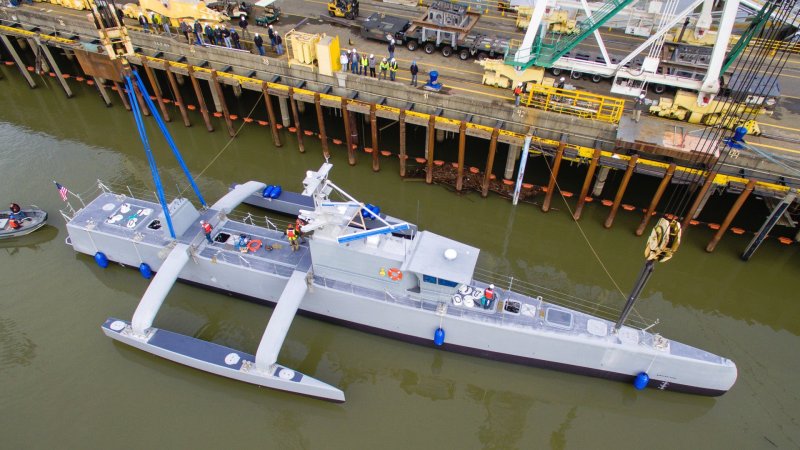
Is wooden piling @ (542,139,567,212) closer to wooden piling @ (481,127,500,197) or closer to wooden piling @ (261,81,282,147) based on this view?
wooden piling @ (481,127,500,197)

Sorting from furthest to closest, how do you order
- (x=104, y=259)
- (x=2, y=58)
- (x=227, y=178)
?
(x=2, y=58) → (x=227, y=178) → (x=104, y=259)

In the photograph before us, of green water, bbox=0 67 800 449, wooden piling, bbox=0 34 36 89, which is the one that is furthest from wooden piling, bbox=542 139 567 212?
wooden piling, bbox=0 34 36 89

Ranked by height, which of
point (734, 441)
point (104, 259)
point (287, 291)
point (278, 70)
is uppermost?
point (278, 70)

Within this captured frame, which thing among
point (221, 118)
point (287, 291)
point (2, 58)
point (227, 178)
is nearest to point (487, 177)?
point (287, 291)

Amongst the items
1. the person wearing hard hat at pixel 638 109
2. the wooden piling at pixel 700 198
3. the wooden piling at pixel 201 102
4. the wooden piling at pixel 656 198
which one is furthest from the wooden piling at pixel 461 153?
the wooden piling at pixel 201 102

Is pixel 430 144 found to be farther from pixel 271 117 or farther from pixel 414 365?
pixel 414 365

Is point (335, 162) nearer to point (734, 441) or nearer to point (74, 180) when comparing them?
point (74, 180)

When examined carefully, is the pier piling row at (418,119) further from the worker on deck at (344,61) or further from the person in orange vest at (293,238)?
the person in orange vest at (293,238)
